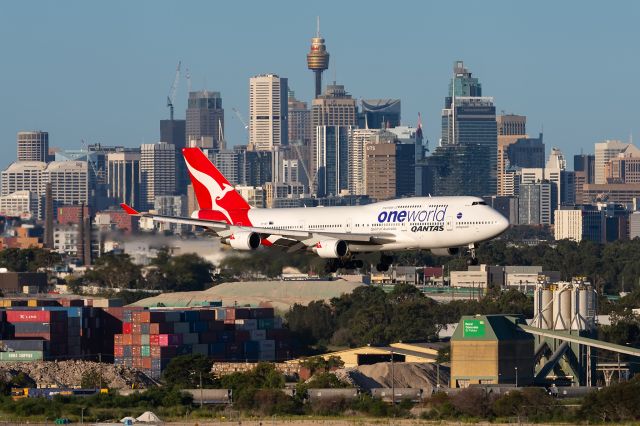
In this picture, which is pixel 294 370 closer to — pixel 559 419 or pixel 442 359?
pixel 442 359

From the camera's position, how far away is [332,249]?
141 metres

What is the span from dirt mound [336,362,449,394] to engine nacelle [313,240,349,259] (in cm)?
2570

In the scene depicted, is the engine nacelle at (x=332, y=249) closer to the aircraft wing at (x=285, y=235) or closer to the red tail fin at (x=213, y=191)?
the aircraft wing at (x=285, y=235)

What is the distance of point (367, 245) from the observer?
141000mm

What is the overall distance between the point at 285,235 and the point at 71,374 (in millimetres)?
36810

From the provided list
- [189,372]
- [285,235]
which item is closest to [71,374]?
[189,372]

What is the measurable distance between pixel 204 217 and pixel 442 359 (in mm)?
39402

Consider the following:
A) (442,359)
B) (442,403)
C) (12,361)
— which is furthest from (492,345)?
(12,361)

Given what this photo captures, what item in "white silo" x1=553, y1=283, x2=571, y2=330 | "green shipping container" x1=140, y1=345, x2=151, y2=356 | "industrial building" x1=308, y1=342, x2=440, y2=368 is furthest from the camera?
"green shipping container" x1=140, y1=345, x2=151, y2=356

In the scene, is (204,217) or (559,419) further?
(204,217)

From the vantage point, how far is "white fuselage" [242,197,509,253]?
5364 inches

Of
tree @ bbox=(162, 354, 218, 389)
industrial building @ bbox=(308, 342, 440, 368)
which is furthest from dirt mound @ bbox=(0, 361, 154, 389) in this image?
industrial building @ bbox=(308, 342, 440, 368)

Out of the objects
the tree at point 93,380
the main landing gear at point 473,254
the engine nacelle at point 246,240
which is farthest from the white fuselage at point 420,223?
the tree at point 93,380

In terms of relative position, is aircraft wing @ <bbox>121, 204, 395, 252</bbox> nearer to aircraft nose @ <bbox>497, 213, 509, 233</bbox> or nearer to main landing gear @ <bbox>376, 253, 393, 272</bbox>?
main landing gear @ <bbox>376, 253, 393, 272</bbox>
